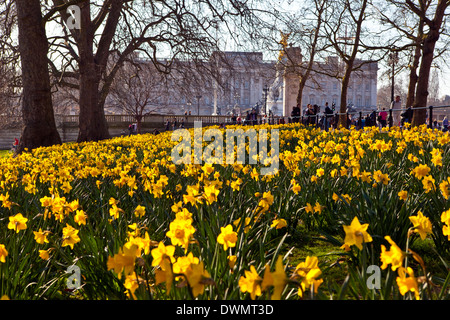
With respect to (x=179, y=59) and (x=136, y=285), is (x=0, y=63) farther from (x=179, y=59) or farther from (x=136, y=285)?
(x=136, y=285)

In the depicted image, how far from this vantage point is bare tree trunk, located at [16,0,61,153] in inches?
401

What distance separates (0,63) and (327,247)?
39.7 feet

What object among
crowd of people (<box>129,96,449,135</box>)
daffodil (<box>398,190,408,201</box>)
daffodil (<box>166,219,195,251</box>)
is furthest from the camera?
crowd of people (<box>129,96,449,135</box>)

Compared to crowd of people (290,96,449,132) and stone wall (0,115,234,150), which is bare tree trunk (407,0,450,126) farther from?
stone wall (0,115,234,150)

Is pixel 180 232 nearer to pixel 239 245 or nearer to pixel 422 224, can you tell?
pixel 239 245

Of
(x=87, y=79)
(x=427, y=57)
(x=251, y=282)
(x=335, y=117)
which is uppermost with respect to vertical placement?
(x=427, y=57)

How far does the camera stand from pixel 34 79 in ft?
34.3

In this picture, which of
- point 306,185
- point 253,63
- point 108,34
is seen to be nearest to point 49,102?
point 108,34

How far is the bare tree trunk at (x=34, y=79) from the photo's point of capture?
1019 centimetres

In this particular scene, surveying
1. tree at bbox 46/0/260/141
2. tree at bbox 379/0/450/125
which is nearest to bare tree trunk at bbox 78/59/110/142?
tree at bbox 46/0/260/141

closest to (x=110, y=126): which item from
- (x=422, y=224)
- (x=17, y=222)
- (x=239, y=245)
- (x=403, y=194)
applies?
(x=17, y=222)

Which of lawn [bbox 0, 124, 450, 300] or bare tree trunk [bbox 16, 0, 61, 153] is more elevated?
bare tree trunk [bbox 16, 0, 61, 153]

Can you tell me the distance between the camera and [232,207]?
256cm
